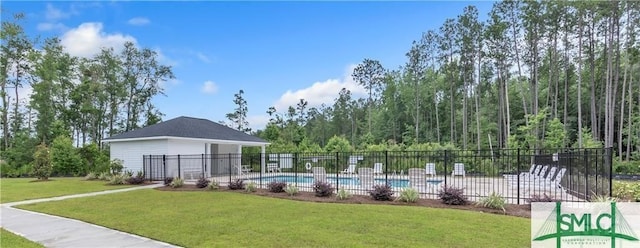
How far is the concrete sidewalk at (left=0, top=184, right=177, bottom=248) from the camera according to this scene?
5.76 meters

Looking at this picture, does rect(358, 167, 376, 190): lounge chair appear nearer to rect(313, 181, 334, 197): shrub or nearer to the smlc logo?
rect(313, 181, 334, 197): shrub

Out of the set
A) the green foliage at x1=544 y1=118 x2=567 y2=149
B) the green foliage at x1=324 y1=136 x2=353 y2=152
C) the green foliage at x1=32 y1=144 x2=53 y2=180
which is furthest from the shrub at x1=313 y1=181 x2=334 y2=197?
the green foliage at x1=544 y1=118 x2=567 y2=149

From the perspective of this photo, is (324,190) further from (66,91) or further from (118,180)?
(66,91)

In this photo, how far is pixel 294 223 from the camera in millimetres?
6926

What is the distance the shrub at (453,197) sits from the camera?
341 inches

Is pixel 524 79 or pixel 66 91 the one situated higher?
pixel 524 79

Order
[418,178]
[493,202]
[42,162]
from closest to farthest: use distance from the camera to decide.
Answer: [493,202]
[418,178]
[42,162]

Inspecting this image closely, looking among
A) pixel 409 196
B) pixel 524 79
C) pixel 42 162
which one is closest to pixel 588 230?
pixel 409 196

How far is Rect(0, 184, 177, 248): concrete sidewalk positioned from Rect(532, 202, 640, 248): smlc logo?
584cm

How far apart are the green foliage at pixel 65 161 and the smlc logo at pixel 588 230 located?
1007 inches

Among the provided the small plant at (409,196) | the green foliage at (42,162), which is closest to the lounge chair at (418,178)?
the small plant at (409,196)

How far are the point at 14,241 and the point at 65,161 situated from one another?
65.7ft

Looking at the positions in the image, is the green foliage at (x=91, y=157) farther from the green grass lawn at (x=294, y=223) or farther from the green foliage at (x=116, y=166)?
the green grass lawn at (x=294, y=223)

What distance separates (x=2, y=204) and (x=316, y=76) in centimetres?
2788
